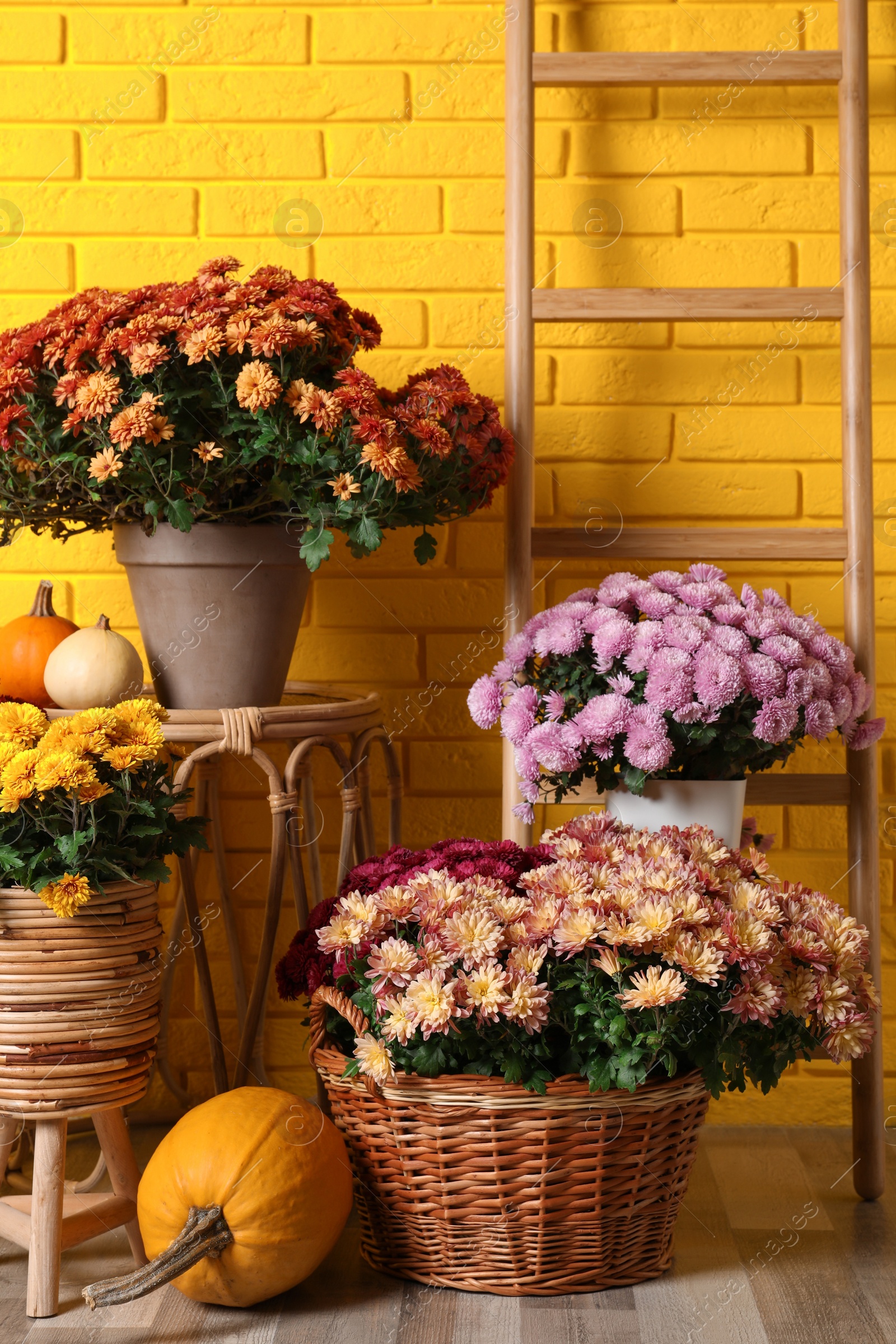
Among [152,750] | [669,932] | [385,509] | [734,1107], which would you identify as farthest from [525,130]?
[734,1107]

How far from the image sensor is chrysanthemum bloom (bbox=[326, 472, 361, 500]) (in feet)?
4.34

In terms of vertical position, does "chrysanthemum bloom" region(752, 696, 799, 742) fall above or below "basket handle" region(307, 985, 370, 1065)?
above

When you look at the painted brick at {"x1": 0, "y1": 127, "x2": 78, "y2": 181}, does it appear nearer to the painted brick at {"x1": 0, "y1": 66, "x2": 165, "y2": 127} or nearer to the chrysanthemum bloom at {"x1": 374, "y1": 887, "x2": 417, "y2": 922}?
the painted brick at {"x1": 0, "y1": 66, "x2": 165, "y2": 127}

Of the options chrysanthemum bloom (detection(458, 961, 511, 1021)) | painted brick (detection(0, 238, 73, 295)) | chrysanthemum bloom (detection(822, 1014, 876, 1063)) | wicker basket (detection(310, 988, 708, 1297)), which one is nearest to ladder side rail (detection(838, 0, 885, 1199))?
chrysanthemum bloom (detection(822, 1014, 876, 1063))

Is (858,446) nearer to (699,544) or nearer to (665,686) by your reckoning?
(699,544)

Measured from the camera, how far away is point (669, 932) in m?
1.15

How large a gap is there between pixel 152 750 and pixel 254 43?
3.73 feet

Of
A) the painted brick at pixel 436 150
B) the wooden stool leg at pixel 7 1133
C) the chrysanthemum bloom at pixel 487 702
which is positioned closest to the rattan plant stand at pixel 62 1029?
the wooden stool leg at pixel 7 1133

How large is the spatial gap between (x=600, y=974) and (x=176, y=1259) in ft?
1.59

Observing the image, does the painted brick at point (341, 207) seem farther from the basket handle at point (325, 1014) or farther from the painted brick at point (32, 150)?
the basket handle at point (325, 1014)

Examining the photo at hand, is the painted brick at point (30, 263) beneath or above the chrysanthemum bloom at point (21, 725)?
above

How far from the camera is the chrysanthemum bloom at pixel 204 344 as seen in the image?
1306 mm

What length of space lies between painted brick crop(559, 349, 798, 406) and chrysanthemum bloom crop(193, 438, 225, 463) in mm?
652

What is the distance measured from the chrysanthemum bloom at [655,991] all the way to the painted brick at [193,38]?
55.3 inches
